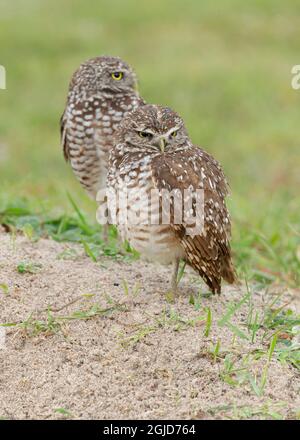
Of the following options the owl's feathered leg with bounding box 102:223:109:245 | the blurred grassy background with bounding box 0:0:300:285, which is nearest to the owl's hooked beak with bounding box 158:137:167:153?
the owl's feathered leg with bounding box 102:223:109:245

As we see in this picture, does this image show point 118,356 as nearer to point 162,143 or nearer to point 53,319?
point 53,319

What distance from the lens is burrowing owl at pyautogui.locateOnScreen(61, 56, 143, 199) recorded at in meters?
5.15

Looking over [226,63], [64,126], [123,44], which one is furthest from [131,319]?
[123,44]

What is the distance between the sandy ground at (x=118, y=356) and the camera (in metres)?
3.42

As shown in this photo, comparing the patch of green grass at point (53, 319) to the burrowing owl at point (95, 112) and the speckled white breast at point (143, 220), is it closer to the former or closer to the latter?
the speckled white breast at point (143, 220)

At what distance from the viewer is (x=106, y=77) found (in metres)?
5.29

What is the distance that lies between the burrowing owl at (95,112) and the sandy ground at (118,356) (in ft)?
3.03

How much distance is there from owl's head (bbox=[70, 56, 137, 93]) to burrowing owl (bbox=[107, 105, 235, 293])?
0.99 m

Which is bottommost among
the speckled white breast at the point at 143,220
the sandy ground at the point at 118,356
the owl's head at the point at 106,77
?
the sandy ground at the point at 118,356

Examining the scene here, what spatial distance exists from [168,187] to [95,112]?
4.57 ft

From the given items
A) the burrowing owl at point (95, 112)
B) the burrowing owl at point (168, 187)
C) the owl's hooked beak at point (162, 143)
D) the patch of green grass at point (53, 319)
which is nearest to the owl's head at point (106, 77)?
the burrowing owl at point (95, 112)

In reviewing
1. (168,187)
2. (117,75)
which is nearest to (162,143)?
(168,187)
